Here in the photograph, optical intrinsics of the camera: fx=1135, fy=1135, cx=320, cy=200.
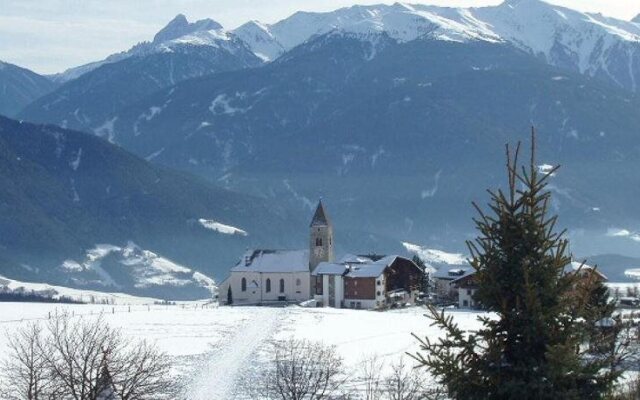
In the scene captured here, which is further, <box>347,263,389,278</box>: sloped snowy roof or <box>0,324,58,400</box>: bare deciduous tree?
<box>347,263,389,278</box>: sloped snowy roof

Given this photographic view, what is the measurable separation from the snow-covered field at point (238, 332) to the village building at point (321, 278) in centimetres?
1131

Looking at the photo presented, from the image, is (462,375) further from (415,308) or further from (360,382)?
(415,308)

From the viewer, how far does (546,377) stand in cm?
2155

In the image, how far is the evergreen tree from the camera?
21.7 metres

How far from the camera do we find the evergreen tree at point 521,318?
21.7 metres

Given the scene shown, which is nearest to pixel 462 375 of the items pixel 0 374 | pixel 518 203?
pixel 518 203

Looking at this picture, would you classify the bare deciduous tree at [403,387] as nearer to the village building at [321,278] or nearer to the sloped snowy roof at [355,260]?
the village building at [321,278]

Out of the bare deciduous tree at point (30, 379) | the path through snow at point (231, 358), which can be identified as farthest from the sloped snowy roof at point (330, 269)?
the bare deciduous tree at point (30, 379)

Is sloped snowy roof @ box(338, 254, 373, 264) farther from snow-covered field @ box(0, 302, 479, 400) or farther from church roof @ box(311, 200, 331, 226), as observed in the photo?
snow-covered field @ box(0, 302, 479, 400)

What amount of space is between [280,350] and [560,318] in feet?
193

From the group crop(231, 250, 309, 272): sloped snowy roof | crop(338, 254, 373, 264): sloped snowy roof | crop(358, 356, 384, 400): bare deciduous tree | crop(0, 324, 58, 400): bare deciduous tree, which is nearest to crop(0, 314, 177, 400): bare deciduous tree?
crop(0, 324, 58, 400): bare deciduous tree

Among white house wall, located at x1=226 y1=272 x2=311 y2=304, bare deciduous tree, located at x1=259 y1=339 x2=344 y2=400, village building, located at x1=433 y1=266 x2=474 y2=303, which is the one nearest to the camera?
bare deciduous tree, located at x1=259 y1=339 x2=344 y2=400

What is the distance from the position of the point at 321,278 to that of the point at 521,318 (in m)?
117

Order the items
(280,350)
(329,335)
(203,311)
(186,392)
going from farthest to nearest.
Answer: (203,311) → (329,335) → (280,350) → (186,392)
